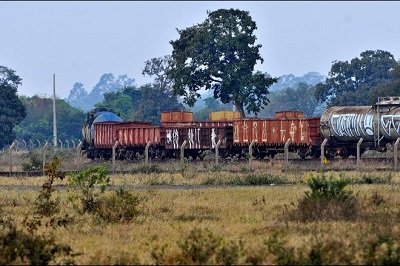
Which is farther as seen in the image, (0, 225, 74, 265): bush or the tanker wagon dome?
the tanker wagon dome

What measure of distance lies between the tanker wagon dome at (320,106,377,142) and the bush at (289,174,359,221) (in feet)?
75.1

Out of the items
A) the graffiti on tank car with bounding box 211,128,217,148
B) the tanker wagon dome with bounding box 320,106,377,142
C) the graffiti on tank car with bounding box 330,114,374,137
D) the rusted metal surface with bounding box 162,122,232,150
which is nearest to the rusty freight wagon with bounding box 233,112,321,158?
the tanker wagon dome with bounding box 320,106,377,142

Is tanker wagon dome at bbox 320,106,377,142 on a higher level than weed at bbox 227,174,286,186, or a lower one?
higher

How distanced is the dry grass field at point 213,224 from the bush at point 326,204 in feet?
0.09

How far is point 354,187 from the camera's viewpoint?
86.7 ft

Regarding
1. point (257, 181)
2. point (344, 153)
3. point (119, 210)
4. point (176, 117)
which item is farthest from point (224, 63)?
point (119, 210)

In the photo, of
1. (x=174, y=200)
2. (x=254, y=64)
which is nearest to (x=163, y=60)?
(x=254, y=64)

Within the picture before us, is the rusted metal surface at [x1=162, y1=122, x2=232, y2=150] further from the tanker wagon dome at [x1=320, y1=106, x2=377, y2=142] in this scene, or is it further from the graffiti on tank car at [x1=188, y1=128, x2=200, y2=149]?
the tanker wagon dome at [x1=320, y1=106, x2=377, y2=142]

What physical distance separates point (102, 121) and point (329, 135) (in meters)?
21.5

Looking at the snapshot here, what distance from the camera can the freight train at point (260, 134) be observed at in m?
42.8

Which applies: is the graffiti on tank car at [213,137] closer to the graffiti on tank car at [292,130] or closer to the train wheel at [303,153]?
the graffiti on tank car at [292,130]

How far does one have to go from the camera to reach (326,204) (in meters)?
19.2

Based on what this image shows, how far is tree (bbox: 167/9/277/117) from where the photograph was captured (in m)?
71.0

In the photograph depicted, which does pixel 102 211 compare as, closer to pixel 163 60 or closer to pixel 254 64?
pixel 254 64
